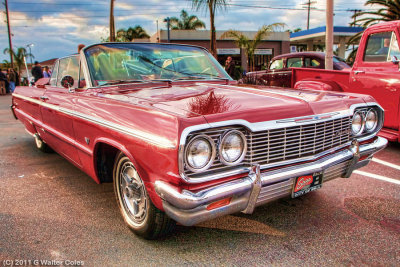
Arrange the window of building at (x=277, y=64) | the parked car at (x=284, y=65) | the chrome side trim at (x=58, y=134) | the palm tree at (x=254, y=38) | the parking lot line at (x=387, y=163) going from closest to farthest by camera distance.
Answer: the chrome side trim at (x=58, y=134)
the parking lot line at (x=387, y=163)
the parked car at (x=284, y=65)
the window of building at (x=277, y=64)
the palm tree at (x=254, y=38)

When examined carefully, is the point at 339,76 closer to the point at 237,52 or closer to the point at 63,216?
the point at 63,216

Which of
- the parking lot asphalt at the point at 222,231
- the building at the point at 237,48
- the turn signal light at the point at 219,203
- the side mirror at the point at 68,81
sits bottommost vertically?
the parking lot asphalt at the point at 222,231

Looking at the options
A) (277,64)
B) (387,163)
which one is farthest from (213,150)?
(277,64)

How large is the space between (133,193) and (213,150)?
0.92 metres

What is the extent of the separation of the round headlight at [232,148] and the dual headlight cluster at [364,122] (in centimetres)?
126

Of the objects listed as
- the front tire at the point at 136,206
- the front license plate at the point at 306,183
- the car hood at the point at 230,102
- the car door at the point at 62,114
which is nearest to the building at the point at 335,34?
the car door at the point at 62,114

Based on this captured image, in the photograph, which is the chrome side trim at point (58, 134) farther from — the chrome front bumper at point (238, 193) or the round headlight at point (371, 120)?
the round headlight at point (371, 120)

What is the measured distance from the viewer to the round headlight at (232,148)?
2.05 metres

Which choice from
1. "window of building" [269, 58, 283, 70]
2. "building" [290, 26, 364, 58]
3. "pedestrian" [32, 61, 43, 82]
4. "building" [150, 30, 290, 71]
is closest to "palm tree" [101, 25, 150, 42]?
"building" [150, 30, 290, 71]

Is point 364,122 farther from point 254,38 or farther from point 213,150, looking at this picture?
point 254,38

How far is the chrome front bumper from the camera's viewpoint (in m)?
1.92

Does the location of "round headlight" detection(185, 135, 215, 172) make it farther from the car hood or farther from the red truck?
the red truck

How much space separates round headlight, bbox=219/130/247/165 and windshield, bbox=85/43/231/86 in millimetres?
1445

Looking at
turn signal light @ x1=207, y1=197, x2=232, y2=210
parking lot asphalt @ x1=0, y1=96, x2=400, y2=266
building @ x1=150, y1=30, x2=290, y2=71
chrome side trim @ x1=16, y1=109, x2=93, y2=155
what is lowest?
parking lot asphalt @ x1=0, y1=96, x2=400, y2=266
